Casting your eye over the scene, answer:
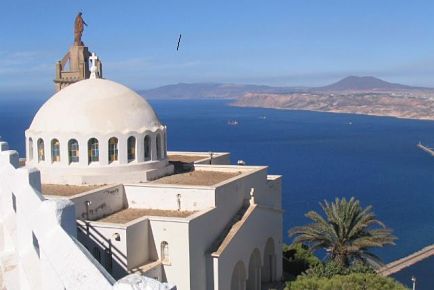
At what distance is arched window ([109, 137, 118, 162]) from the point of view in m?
20.0

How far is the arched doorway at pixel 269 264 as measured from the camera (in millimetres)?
22312

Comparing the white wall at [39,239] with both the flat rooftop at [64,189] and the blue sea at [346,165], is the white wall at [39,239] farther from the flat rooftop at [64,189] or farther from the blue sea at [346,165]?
the blue sea at [346,165]

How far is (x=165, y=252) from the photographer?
1673 cm

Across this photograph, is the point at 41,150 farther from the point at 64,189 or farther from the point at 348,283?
the point at 348,283

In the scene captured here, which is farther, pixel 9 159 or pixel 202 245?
pixel 202 245

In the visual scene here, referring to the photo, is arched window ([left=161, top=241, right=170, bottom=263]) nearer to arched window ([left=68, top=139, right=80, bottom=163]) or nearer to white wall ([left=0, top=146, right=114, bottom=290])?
arched window ([left=68, top=139, right=80, bottom=163])

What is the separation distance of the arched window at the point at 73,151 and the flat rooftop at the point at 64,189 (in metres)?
1.02

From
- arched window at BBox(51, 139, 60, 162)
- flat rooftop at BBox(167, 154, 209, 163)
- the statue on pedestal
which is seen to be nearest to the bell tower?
the statue on pedestal

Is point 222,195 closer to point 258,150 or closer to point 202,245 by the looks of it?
point 202,245

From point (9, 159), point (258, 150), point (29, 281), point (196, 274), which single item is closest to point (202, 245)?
point (196, 274)

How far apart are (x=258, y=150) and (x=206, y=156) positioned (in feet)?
269

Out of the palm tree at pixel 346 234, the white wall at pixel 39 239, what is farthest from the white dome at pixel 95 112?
the palm tree at pixel 346 234

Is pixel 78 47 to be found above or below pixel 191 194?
above

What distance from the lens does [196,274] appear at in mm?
16703
